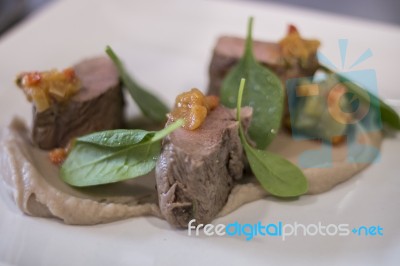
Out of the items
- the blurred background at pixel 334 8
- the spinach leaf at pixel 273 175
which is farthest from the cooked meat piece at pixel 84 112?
the blurred background at pixel 334 8

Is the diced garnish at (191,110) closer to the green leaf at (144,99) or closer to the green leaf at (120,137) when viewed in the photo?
the green leaf at (120,137)

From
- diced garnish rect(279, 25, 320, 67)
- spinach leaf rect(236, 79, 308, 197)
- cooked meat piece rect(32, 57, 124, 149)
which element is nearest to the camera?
spinach leaf rect(236, 79, 308, 197)

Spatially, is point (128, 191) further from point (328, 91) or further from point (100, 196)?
point (328, 91)

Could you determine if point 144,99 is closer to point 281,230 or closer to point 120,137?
point 120,137

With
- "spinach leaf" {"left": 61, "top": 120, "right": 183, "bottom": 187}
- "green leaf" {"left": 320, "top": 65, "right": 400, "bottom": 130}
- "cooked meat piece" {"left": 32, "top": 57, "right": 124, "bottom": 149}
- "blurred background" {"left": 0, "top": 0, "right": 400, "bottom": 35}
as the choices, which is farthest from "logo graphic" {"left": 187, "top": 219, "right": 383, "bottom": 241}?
"blurred background" {"left": 0, "top": 0, "right": 400, "bottom": 35}

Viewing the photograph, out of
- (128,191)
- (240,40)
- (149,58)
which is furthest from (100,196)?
(149,58)

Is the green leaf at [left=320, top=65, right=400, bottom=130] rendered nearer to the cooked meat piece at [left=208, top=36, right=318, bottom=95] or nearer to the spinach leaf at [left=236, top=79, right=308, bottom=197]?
the cooked meat piece at [left=208, top=36, right=318, bottom=95]

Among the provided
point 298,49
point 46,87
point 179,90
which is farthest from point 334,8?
point 46,87
